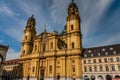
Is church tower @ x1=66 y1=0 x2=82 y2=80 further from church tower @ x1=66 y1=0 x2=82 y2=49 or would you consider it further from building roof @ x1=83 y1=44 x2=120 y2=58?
A: building roof @ x1=83 y1=44 x2=120 y2=58

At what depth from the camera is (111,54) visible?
156ft

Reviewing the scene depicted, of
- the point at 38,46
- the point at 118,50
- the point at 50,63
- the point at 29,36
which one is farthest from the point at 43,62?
the point at 118,50

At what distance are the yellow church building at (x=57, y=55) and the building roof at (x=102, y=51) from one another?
9.35 meters

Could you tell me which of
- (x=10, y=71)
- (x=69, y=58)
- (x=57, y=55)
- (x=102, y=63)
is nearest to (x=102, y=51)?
(x=102, y=63)

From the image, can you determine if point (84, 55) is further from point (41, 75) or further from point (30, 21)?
point (30, 21)

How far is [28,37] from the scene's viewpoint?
58.1 meters

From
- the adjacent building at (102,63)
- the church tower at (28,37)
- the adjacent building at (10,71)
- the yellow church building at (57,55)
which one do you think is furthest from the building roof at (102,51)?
the adjacent building at (10,71)

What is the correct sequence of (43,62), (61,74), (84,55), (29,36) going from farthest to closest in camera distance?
(29,36), (84,55), (43,62), (61,74)

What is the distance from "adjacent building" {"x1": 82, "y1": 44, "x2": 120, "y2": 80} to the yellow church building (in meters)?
8.61

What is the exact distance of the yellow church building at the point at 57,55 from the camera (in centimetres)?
4360

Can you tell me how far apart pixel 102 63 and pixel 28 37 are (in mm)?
34329

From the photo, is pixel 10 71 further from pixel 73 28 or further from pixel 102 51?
pixel 102 51

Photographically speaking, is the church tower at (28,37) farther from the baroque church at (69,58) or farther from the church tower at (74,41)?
the church tower at (74,41)

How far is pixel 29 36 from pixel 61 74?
2503cm
